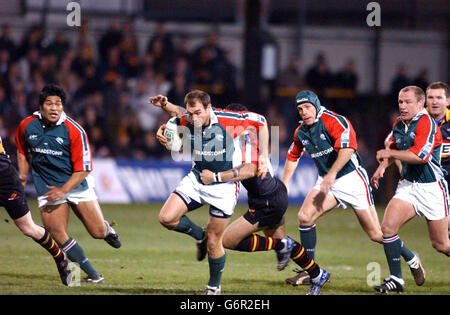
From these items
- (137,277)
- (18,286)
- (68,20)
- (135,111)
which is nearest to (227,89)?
(135,111)

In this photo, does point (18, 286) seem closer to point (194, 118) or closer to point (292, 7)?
point (194, 118)

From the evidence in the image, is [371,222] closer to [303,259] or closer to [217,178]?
[303,259]

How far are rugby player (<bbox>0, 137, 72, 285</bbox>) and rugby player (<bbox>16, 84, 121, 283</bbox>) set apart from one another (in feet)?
0.43

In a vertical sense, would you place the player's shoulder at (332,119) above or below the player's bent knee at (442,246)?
above

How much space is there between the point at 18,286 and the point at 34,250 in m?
3.14

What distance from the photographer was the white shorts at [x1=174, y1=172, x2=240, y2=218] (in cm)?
781

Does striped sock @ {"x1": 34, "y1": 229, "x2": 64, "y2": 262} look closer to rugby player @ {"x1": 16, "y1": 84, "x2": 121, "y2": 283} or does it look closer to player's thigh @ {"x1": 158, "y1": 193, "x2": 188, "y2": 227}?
rugby player @ {"x1": 16, "y1": 84, "x2": 121, "y2": 283}

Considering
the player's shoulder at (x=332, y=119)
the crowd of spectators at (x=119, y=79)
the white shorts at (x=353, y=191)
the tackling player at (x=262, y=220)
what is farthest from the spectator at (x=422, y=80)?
the tackling player at (x=262, y=220)

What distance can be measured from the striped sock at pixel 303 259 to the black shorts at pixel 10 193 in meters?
2.92

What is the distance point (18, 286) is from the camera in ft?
25.8

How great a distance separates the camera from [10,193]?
26.6 ft

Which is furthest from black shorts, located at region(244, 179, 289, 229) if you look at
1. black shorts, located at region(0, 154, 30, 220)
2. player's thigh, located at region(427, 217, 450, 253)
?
black shorts, located at region(0, 154, 30, 220)

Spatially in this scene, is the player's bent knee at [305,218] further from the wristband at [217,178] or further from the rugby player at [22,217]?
the rugby player at [22,217]

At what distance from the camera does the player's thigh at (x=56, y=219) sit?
26.8 feet
